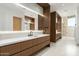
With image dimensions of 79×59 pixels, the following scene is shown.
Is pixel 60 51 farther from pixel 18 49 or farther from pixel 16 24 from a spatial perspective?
pixel 18 49

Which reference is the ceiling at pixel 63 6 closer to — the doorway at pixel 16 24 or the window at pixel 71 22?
the doorway at pixel 16 24

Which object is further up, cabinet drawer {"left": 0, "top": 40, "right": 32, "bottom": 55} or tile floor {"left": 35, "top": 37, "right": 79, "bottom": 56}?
cabinet drawer {"left": 0, "top": 40, "right": 32, "bottom": 55}

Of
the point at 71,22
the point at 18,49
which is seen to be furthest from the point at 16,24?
the point at 71,22

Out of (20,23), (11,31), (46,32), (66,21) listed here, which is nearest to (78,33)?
(46,32)

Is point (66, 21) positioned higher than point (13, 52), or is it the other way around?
point (66, 21)

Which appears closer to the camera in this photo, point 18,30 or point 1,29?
point 1,29

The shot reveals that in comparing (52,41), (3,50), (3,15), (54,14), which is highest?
(54,14)

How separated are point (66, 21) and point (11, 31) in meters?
12.5

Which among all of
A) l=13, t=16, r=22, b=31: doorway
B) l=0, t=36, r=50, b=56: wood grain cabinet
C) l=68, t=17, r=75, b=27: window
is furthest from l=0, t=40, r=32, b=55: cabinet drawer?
l=68, t=17, r=75, b=27: window

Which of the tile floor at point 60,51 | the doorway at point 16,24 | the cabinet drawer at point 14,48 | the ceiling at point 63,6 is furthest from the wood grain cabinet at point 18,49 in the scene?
the ceiling at point 63,6

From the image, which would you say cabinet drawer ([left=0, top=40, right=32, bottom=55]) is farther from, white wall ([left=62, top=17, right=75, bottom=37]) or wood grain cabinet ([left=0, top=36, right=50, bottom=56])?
white wall ([left=62, top=17, right=75, bottom=37])

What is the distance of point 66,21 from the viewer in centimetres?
1520

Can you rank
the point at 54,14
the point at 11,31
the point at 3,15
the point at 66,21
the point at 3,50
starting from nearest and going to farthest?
1. the point at 3,50
2. the point at 3,15
3. the point at 11,31
4. the point at 54,14
5. the point at 66,21

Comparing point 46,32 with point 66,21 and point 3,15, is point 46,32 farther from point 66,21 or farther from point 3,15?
point 66,21
